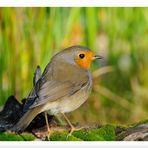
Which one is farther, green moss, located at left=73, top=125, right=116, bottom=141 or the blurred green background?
the blurred green background

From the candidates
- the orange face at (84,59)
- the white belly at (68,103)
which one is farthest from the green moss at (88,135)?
the orange face at (84,59)

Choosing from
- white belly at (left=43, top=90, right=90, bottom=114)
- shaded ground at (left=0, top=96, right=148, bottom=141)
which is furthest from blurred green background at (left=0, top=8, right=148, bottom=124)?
white belly at (left=43, top=90, right=90, bottom=114)

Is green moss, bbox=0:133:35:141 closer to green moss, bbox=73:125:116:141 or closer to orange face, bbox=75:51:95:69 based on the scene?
green moss, bbox=73:125:116:141

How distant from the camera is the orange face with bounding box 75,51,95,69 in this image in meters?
4.43

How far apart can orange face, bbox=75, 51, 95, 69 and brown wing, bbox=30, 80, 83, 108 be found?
0.40ft

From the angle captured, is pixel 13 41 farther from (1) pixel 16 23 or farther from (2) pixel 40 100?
(2) pixel 40 100

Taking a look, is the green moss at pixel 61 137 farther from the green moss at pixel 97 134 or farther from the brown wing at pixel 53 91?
the brown wing at pixel 53 91

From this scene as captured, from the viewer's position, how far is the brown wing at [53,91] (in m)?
4.24

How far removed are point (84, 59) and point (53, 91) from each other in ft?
0.82

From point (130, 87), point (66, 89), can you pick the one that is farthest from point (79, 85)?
point (130, 87)

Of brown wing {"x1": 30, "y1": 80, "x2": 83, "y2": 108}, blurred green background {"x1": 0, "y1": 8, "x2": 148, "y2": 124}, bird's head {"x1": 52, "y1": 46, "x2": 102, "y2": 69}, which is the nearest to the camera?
brown wing {"x1": 30, "y1": 80, "x2": 83, "y2": 108}

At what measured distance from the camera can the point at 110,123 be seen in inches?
181

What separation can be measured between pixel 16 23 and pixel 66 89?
51cm

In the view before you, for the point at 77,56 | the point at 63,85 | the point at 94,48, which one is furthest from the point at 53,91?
the point at 94,48
